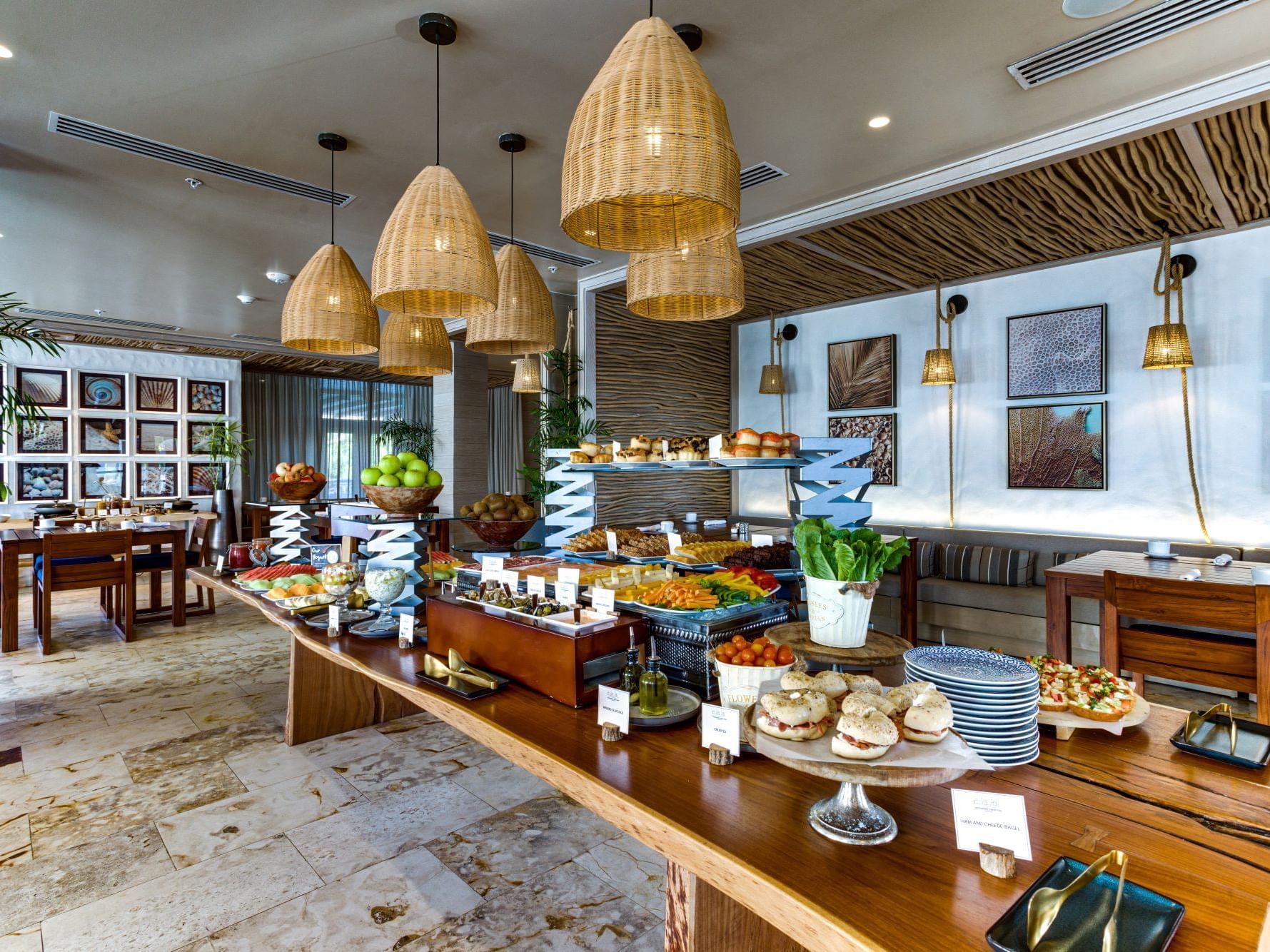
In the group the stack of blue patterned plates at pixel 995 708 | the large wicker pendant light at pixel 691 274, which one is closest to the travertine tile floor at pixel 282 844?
the stack of blue patterned plates at pixel 995 708

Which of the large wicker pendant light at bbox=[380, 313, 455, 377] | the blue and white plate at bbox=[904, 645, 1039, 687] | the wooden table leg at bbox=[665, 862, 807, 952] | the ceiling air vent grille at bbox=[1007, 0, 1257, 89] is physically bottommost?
the wooden table leg at bbox=[665, 862, 807, 952]

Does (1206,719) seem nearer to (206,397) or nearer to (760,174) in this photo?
(760,174)

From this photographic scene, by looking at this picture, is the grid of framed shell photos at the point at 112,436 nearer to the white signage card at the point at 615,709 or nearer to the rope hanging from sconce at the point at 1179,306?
the white signage card at the point at 615,709

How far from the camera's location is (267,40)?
2549mm

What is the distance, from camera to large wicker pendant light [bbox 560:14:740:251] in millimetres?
1254

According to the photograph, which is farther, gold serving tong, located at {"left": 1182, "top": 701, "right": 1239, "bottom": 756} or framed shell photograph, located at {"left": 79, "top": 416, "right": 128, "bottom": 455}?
framed shell photograph, located at {"left": 79, "top": 416, "right": 128, "bottom": 455}

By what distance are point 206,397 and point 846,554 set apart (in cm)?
1073

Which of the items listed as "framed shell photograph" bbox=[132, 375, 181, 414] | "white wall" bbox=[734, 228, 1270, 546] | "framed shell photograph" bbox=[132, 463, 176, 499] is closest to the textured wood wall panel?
"white wall" bbox=[734, 228, 1270, 546]

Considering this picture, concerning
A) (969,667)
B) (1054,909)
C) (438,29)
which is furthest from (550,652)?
(438,29)

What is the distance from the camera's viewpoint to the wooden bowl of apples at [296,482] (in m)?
2.94

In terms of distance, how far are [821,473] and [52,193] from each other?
4.82m

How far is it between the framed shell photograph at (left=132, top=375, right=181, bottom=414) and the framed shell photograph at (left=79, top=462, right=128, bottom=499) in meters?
0.82

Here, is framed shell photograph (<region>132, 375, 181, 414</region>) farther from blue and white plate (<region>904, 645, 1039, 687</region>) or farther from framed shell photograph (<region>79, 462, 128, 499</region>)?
blue and white plate (<region>904, 645, 1039, 687</region>)

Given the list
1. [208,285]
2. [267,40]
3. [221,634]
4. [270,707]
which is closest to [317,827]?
[270,707]
